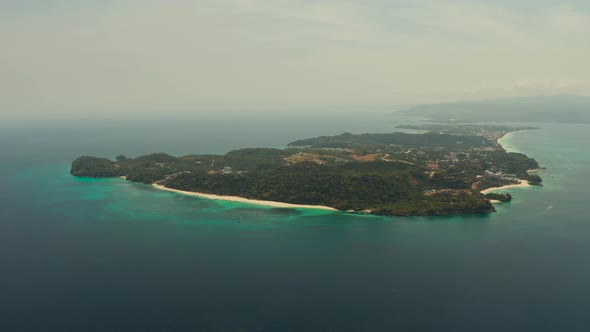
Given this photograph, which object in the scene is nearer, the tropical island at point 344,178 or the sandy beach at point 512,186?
the tropical island at point 344,178

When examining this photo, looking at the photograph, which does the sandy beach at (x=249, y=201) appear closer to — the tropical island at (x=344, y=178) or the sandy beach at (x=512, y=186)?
the tropical island at (x=344, y=178)

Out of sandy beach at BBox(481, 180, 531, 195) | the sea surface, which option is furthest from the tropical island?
the sea surface

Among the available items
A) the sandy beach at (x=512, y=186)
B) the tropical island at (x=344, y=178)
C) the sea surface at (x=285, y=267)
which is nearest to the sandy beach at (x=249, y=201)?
the tropical island at (x=344, y=178)

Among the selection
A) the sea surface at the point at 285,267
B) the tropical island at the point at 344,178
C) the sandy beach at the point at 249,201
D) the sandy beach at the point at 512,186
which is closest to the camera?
the sea surface at the point at 285,267

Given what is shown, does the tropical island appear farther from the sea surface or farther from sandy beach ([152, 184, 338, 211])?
the sea surface

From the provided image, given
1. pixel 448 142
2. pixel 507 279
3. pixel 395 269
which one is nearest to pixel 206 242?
pixel 395 269

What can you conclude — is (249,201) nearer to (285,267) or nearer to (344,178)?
(344,178)
